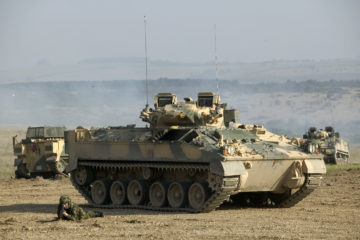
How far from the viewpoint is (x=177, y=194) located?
2414 centimetres

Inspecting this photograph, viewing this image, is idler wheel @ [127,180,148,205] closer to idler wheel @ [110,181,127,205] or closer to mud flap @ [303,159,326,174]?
idler wheel @ [110,181,127,205]

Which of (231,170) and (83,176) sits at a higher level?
(231,170)

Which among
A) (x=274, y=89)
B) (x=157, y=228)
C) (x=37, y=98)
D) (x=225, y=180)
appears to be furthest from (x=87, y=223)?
(x=274, y=89)

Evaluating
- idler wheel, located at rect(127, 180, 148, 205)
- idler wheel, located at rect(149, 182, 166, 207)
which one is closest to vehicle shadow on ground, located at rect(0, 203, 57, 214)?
idler wheel, located at rect(127, 180, 148, 205)

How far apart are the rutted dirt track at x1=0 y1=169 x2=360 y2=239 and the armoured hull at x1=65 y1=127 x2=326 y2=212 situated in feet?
2.22

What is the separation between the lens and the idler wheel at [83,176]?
27250 mm

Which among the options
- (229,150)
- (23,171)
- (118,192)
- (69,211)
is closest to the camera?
(69,211)

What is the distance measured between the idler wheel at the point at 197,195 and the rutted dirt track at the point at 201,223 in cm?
49

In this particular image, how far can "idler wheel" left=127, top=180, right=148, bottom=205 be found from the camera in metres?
25.0

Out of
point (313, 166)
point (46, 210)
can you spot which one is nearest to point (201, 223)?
point (313, 166)

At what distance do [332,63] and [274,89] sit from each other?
53.7 m

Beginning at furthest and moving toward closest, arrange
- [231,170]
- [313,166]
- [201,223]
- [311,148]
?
[311,148]
[313,166]
[231,170]
[201,223]

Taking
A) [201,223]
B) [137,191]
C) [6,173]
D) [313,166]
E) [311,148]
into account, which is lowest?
[6,173]

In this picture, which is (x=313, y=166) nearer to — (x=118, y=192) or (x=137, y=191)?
(x=137, y=191)
